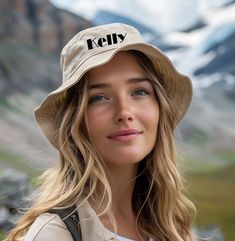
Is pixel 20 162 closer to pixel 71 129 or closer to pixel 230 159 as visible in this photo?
pixel 230 159

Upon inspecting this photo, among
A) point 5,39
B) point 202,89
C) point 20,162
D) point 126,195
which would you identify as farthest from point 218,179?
point 126,195

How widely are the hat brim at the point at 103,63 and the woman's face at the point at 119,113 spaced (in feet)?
0.13

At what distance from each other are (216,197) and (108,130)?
308cm

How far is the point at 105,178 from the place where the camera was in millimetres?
1462

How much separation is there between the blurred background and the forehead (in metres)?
2.58

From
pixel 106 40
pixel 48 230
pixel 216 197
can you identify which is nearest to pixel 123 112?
pixel 106 40

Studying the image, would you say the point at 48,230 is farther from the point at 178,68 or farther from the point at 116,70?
the point at 178,68

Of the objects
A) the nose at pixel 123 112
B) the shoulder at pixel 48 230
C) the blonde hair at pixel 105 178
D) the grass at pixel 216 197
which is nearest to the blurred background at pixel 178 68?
the grass at pixel 216 197

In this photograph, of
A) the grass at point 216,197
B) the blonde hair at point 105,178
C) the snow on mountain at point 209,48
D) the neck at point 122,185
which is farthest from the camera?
the snow on mountain at point 209,48

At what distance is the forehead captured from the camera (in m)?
1.45

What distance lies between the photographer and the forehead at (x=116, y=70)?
145cm

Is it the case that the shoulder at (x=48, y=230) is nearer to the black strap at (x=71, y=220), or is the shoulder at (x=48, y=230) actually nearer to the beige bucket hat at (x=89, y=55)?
the black strap at (x=71, y=220)

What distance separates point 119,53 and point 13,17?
3306mm

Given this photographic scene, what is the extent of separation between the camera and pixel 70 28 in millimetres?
4691
